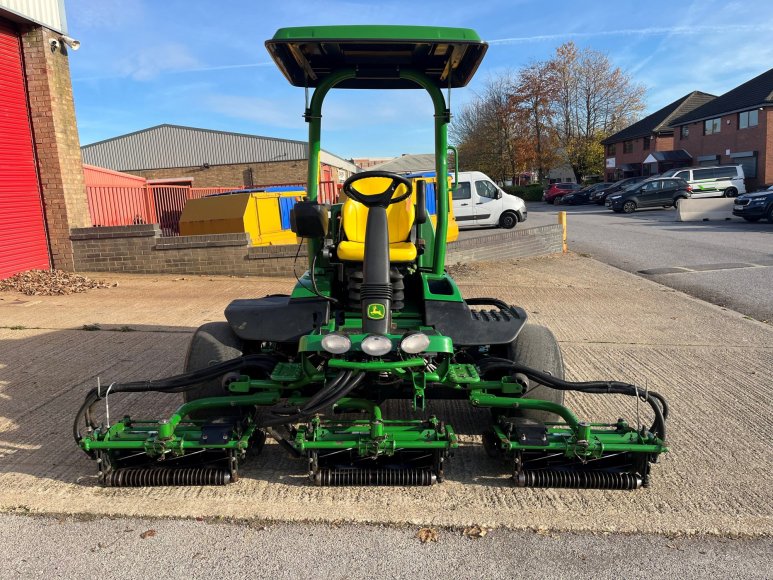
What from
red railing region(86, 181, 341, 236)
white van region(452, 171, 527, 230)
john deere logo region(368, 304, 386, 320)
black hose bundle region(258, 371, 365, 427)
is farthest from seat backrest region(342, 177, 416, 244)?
white van region(452, 171, 527, 230)

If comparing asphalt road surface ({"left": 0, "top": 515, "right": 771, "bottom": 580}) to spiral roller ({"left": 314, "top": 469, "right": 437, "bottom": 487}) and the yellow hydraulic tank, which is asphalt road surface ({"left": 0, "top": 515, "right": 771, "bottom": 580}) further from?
the yellow hydraulic tank

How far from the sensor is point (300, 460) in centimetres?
342

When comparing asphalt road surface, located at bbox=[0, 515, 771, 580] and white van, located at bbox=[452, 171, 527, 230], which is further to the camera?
white van, located at bbox=[452, 171, 527, 230]

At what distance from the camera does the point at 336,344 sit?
293 centimetres

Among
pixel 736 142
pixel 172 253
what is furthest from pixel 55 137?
pixel 736 142

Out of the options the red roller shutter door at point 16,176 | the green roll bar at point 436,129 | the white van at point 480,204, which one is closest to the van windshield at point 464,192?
the white van at point 480,204

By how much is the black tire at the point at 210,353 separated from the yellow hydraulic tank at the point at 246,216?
28.2ft

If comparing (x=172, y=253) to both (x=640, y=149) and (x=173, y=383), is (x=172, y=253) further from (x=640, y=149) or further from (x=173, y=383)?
(x=640, y=149)

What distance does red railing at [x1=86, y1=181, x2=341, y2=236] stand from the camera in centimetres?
1220

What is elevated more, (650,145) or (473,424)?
(650,145)

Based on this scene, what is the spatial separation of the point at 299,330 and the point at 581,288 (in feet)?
23.4

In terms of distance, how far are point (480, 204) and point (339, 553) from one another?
17746mm

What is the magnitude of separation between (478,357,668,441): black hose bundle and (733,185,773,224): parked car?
19.9 metres

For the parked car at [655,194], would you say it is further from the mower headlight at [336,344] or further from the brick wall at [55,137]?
the mower headlight at [336,344]
